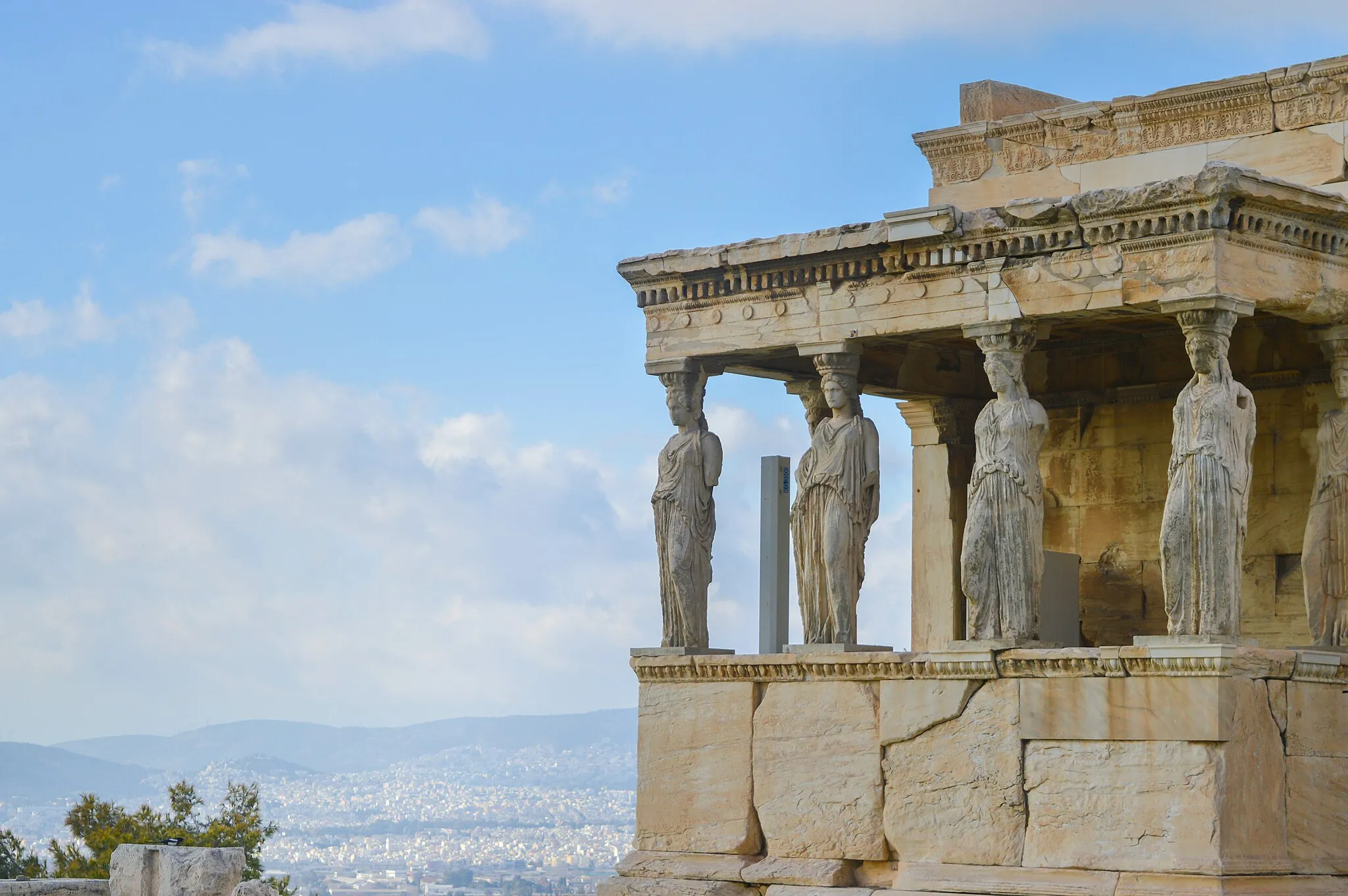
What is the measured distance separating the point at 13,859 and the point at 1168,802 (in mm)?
18093

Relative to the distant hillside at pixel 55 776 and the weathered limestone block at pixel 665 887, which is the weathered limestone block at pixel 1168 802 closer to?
the weathered limestone block at pixel 665 887

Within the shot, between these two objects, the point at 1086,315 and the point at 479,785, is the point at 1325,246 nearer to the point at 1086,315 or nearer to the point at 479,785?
the point at 1086,315

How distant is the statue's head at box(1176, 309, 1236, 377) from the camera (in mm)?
13055

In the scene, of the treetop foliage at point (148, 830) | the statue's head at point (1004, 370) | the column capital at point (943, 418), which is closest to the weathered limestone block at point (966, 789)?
the statue's head at point (1004, 370)

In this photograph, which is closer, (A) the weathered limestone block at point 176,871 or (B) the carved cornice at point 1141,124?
(A) the weathered limestone block at point 176,871

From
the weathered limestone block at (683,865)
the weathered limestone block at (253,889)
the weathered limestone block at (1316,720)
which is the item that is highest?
the weathered limestone block at (1316,720)

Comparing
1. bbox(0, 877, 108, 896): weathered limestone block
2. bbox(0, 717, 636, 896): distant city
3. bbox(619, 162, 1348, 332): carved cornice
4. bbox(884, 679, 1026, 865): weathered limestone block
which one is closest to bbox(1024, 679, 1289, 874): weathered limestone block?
bbox(884, 679, 1026, 865): weathered limestone block

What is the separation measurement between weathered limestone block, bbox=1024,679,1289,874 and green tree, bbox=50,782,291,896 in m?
13.7

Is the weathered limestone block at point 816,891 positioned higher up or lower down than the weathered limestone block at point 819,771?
lower down

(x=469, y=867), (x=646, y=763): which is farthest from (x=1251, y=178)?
(x=469, y=867)

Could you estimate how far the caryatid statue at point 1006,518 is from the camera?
532 inches

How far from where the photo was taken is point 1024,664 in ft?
43.7

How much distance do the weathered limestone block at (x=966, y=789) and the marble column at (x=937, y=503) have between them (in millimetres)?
2870

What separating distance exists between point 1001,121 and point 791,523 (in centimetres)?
335
